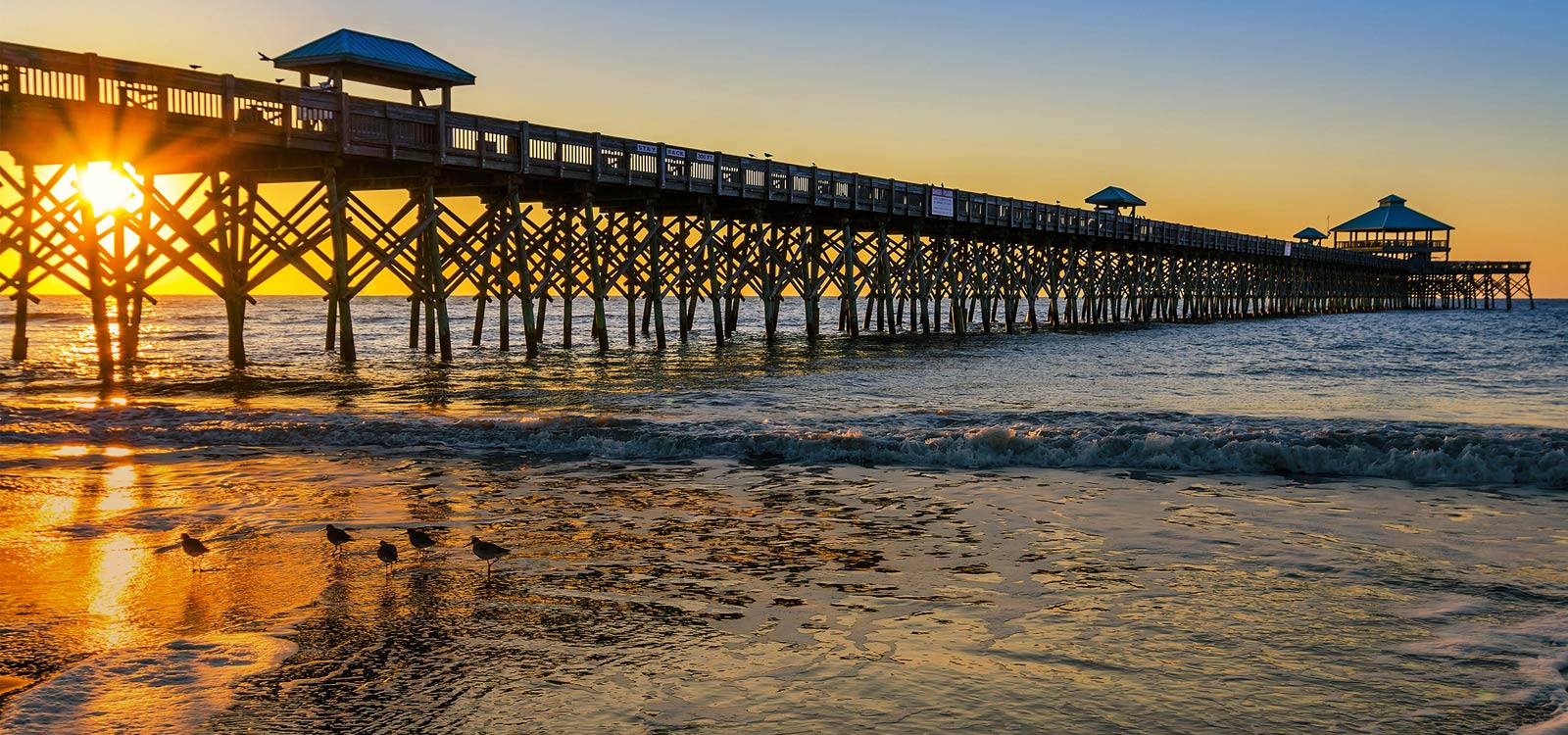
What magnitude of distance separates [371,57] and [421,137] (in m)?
3.42

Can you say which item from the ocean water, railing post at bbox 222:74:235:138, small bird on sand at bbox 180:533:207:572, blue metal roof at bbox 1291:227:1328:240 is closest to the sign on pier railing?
the ocean water

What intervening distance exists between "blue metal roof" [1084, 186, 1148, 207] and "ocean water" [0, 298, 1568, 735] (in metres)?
48.2

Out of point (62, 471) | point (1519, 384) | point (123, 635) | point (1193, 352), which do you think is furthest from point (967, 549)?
point (1193, 352)

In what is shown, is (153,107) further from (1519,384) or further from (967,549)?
(1519,384)

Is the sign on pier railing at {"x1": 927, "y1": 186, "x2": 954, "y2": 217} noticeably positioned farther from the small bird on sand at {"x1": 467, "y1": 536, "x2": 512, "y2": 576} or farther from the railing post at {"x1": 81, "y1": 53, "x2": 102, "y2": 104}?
the small bird on sand at {"x1": 467, "y1": 536, "x2": 512, "y2": 576}

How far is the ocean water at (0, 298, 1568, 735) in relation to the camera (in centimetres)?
→ 480

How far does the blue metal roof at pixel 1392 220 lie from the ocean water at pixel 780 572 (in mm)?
93975

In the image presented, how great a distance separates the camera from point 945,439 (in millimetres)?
12906

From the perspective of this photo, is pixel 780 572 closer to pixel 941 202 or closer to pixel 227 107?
pixel 227 107

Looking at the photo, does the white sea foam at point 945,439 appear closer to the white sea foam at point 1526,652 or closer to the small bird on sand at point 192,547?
the white sea foam at point 1526,652

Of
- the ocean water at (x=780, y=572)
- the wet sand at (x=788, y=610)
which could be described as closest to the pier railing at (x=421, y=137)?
the ocean water at (x=780, y=572)

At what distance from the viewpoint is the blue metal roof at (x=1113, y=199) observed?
63.6m

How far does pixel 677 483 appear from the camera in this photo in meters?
10.8

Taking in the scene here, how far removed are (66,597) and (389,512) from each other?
2.84m
